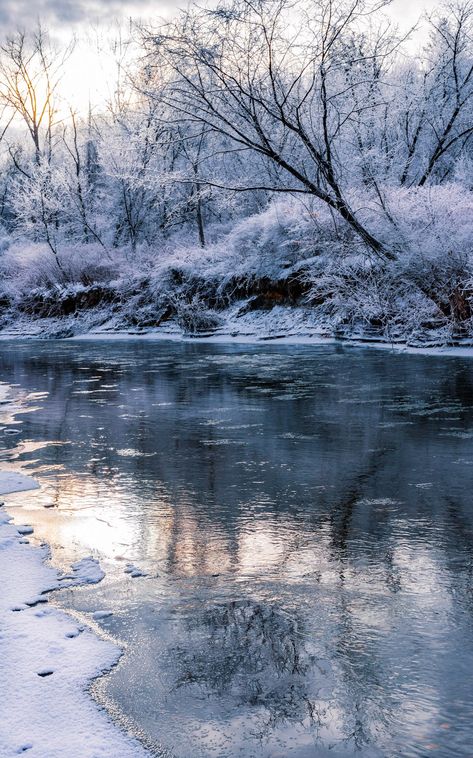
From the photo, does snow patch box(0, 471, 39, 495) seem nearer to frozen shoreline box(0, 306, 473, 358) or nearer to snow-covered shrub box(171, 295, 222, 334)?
frozen shoreline box(0, 306, 473, 358)

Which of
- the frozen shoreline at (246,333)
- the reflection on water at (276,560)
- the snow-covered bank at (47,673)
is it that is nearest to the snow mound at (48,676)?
the snow-covered bank at (47,673)

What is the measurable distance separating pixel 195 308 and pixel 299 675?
28675mm

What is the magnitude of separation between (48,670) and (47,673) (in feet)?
0.08

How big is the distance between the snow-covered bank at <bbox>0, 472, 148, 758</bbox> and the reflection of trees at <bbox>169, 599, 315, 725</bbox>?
465 millimetres

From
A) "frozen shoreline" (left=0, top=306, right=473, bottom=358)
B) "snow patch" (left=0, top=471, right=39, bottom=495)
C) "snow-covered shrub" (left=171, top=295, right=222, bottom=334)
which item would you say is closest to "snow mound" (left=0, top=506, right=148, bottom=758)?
"snow patch" (left=0, top=471, right=39, bottom=495)

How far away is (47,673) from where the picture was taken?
3959mm

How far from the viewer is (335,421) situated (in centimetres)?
1178

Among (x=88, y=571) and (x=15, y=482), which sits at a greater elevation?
(x=88, y=571)

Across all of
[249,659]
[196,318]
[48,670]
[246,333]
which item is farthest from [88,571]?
[196,318]

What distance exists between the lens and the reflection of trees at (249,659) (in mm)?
3676

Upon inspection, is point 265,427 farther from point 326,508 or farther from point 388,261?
point 388,261

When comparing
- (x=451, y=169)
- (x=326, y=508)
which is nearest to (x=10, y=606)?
(x=326, y=508)

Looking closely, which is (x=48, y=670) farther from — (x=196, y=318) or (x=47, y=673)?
(x=196, y=318)

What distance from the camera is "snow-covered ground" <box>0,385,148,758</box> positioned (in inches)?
131
